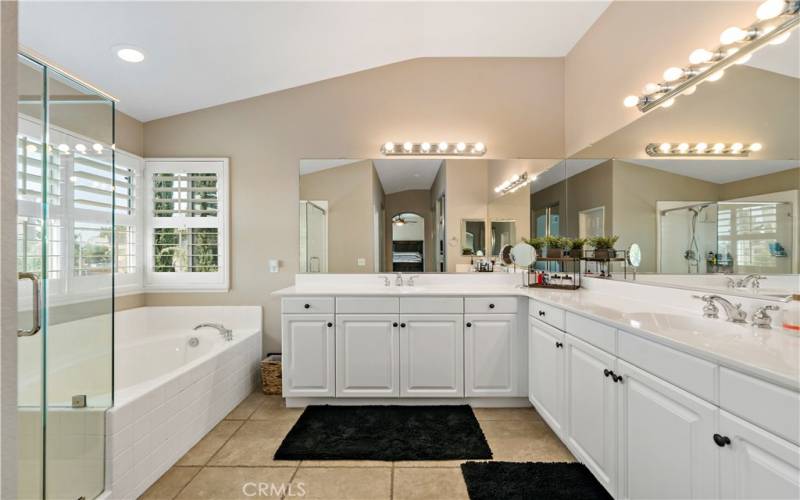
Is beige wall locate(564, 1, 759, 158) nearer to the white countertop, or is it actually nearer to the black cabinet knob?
the white countertop

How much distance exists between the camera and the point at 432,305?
99.1 inches

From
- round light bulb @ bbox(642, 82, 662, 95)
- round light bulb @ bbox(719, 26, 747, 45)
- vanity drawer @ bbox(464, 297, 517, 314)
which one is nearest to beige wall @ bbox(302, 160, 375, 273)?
vanity drawer @ bbox(464, 297, 517, 314)

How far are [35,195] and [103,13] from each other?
132 cm

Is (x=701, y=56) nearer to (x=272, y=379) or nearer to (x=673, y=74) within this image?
(x=673, y=74)

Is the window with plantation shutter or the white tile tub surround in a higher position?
the window with plantation shutter

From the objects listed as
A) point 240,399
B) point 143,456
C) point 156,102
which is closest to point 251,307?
point 240,399

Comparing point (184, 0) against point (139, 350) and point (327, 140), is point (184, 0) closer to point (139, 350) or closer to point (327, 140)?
point (327, 140)

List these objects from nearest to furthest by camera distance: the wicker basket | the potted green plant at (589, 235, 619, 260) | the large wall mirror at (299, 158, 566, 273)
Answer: the potted green plant at (589, 235, 619, 260)
the wicker basket
the large wall mirror at (299, 158, 566, 273)

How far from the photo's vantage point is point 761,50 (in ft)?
4.70

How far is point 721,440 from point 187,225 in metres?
3.60

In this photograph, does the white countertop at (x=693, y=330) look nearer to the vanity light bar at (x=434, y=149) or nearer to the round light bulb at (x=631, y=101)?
the round light bulb at (x=631, y=101)

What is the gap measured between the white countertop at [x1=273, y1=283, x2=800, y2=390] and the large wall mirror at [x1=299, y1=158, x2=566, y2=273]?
→ 2.03 ft

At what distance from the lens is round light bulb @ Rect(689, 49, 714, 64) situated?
1622 millimetres

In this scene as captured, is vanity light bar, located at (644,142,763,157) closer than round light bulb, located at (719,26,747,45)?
No
